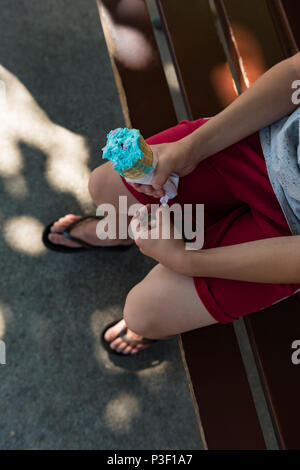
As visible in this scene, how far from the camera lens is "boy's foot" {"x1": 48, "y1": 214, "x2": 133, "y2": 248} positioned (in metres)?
1.88

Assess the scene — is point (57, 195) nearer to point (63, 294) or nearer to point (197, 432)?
point (63, 294)

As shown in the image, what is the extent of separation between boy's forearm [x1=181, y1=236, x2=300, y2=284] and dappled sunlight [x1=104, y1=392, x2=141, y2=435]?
942 millimetres

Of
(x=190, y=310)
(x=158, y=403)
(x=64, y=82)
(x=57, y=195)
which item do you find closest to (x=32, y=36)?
(x=64, y=82)

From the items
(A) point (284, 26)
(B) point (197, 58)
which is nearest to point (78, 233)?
(B) point (197, 58)

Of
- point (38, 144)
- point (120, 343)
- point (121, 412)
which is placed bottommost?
point (121, 412)

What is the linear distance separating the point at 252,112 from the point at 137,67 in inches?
22.8

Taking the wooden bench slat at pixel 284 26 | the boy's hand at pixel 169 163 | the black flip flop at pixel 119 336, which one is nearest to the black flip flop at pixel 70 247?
the black flip flop at pixel 119 336

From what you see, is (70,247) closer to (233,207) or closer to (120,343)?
(120,343)

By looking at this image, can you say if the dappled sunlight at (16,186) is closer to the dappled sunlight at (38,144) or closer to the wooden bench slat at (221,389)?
the dappled sunlight at (38,144)

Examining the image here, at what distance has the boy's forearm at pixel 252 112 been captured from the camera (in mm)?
1164

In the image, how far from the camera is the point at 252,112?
3.95 ft

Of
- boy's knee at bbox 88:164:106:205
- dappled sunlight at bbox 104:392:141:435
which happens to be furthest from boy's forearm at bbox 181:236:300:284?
dappled sunlight at bbox 104:392:141:435

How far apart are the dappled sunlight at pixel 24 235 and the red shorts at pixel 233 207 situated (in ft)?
2.49

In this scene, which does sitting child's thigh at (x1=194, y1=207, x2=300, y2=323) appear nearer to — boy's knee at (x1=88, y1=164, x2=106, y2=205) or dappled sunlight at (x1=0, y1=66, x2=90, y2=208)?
boy's knee at (x1=88, y1=164, x2=106, y2=205)
